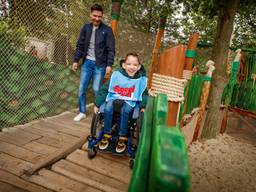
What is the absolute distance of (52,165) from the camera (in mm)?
2641

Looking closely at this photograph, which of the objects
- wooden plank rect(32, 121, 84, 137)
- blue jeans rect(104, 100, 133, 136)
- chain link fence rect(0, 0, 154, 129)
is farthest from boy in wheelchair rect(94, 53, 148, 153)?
chain link fence rect(0, 0, 154, 129)

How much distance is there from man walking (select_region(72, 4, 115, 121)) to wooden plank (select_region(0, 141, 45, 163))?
4.86 feet

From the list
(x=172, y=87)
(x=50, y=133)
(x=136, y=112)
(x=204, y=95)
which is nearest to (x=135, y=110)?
(x=136, y=112)

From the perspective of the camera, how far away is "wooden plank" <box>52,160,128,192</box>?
2.40m

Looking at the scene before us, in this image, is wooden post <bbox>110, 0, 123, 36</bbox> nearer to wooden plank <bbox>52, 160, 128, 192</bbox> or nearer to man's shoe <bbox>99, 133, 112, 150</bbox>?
man's shoe <bbox>99, 133, 112, 150</bbox>

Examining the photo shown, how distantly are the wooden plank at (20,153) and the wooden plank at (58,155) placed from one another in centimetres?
14

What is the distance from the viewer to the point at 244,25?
11.6m

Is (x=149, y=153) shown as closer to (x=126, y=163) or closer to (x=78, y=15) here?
(x=126, y=163)

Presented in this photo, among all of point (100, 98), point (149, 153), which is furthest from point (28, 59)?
point (149, 153)

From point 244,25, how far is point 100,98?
1072 centimetres

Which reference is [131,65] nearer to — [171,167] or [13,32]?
[13,32]

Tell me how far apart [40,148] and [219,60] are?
3.87m

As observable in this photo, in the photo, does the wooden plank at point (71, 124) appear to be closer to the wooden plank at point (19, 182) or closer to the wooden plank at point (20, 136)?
the wooden plank at point (20, 136)

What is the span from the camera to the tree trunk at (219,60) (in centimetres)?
499
